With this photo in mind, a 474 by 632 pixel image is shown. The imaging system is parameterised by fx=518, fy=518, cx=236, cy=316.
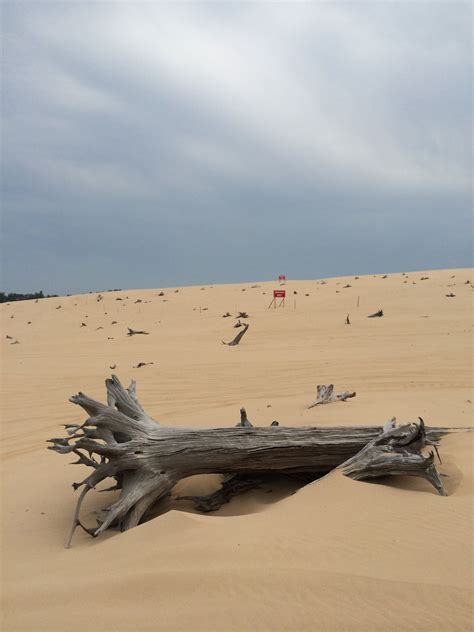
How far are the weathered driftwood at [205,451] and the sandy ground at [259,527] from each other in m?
0.18

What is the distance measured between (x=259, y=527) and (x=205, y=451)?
89 cm

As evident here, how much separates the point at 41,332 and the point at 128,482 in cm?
1400

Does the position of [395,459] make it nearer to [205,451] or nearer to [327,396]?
[205,451]

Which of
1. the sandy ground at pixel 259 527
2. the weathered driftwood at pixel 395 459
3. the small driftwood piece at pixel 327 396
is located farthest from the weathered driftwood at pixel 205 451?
the small driftwood piece at pixel 327 396

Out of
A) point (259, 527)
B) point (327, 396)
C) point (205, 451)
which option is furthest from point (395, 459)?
point (327, 396)

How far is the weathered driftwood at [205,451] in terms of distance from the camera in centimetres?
312

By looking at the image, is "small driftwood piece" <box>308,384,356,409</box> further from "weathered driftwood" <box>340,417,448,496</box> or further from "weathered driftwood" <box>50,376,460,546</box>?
"weathered driftwood" <box>340,417,448,496</box>

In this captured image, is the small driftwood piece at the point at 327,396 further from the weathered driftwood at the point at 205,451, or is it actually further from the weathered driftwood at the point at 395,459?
the weathered driftwood at the point at 395,459

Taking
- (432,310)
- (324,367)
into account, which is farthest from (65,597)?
(432,310)

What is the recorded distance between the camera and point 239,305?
18.1 metres

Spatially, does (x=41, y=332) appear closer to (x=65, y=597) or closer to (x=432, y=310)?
(x=432, y=310)

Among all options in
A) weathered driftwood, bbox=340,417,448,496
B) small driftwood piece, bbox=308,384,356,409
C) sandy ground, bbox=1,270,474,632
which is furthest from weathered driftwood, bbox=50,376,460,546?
small driftwood piece, bbox=308,384,356,409

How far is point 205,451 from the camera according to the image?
3348 mm

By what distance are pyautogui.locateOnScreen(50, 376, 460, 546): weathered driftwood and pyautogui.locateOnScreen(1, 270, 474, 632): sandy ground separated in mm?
180
